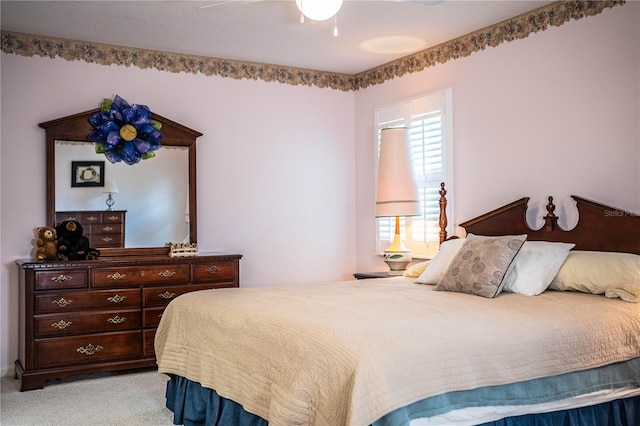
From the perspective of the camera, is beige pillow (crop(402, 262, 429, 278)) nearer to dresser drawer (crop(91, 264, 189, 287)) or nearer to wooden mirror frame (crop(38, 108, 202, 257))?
dresser drawer (crop(91, 264, 189, 287))

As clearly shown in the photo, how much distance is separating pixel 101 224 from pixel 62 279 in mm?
626

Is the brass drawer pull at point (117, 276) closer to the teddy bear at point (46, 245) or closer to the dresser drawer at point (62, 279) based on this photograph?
the dresser drawer at point (62, 279)

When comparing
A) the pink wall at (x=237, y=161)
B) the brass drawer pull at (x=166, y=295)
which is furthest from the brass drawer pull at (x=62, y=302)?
the brass drawer pull at (x=166, y=295)

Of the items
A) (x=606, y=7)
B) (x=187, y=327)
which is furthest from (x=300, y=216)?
(x=606, y=7)

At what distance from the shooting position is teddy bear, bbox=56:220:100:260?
14.8ft

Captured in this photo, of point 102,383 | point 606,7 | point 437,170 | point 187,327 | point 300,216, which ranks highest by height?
point 606,7

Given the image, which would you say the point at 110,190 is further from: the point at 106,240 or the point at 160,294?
the point at 160,294

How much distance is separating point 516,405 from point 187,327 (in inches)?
65.6

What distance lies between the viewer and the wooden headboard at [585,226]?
3.53 m

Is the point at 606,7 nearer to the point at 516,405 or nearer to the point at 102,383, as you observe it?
the point at 516,405

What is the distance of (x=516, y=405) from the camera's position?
8.07ft

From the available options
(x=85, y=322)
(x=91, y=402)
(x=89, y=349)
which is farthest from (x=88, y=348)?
(x=91, y=402)

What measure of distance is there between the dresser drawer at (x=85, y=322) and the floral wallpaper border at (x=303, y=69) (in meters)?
1.95

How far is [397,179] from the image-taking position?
4879mm
